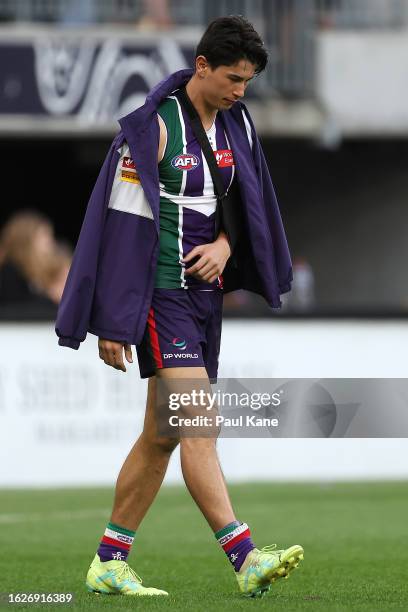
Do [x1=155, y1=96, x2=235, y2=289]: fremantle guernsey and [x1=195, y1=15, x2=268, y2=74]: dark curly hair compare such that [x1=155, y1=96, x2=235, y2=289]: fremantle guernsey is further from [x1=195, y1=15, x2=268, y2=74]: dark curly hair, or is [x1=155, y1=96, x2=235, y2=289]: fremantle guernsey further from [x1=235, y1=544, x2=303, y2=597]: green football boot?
[x1=235, y1=544, x2=303, y2=597]: green football boot

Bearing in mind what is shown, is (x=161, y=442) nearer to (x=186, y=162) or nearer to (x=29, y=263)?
(x=186, y=162)

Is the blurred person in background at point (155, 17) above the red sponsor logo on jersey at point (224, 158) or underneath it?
underneath

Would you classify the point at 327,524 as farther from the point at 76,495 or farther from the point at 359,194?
the point at 359,194

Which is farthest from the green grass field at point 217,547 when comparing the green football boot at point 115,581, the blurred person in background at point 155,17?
the blurred person in background at point 155,17

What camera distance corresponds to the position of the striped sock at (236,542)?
19.1ft

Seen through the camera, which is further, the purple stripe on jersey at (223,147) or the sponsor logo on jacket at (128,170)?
the purple stripe on jersey at (223,147)

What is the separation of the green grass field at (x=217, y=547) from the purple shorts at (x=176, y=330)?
0.88 metres

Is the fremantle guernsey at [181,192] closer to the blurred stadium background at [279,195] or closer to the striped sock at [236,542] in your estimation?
the striped sock at [236,542]

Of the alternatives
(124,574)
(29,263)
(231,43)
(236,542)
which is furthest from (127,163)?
(29,263)

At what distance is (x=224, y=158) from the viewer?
6.10 m

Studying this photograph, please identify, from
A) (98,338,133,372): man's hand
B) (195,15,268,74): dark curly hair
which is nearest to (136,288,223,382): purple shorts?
(98,338,133,372): man's hand

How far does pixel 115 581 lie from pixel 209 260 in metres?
1.28

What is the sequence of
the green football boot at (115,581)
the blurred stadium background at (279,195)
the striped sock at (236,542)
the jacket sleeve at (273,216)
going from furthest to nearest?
the blurred stadium background at (279,195)
the jacket sleeve at (273,216)
the green football boot at (115,581)
the striped sock at (236,542)

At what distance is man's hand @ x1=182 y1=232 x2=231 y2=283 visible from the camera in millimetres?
5961
